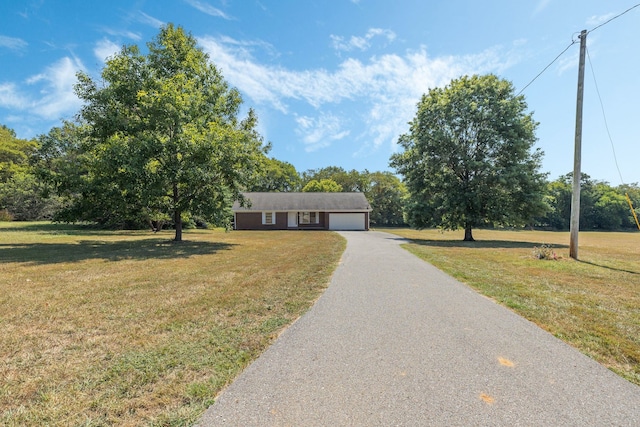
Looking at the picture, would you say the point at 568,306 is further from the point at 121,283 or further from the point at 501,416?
the point at 121,283

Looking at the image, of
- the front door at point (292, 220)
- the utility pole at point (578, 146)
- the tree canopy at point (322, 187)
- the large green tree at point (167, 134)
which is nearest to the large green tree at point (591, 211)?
the tree canopy at point (322, 187)

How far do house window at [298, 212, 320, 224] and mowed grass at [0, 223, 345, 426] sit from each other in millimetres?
27119

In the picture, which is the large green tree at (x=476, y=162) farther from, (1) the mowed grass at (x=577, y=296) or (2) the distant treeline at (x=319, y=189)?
(1) the mowed grass at (x=577, y=296)

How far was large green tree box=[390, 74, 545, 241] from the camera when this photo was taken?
67.7ft

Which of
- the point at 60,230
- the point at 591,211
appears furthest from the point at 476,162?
the point at 591,211

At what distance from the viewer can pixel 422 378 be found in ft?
9.71

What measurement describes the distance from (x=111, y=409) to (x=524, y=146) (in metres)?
23.7

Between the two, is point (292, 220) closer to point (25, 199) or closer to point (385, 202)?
point (385, 202)

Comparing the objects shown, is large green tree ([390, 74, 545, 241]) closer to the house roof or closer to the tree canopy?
the house roof

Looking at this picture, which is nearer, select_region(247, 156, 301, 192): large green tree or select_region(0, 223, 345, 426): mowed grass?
select_region(0, 223, 345, 426): mowed grass

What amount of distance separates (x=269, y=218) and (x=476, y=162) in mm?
21525

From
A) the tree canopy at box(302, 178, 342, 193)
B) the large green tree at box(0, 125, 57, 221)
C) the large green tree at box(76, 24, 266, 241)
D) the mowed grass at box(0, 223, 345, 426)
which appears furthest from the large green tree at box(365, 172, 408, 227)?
the mowed grass at box(0, 223, 345, 426)

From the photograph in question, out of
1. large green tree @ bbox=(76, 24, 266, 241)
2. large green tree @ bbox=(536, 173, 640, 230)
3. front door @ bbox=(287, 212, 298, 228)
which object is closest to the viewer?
large green tree @ bbox=(76, 24, 266, 241)

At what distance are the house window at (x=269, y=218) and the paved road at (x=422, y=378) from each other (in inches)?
1200
